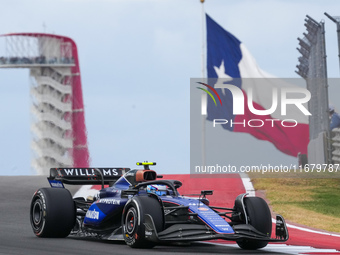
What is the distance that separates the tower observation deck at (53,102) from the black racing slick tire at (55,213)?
69.1 meters

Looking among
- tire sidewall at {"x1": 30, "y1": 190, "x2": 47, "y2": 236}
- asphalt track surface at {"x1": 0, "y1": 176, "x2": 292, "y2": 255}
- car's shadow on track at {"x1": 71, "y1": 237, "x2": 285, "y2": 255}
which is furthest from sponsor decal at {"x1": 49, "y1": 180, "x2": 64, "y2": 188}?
car's shadow on track at {"x1": 71, "y1": 237, "x2": 285, "y2": 255}

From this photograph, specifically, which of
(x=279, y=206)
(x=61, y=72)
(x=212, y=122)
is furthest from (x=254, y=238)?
(x=61, y=72)

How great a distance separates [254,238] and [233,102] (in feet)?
61.4

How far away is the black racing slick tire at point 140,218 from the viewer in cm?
1115

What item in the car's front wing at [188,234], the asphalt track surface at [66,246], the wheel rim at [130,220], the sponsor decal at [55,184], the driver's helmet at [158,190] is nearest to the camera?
the car's front wing at [188,234]

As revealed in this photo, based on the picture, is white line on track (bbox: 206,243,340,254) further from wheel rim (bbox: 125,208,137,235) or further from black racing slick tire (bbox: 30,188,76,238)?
black racing slick tire (bbox: 30,188,76,238)

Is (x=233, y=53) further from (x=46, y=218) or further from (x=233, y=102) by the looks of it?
(x=46, y=218)

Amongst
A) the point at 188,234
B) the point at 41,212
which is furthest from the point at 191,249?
the point at 41,212

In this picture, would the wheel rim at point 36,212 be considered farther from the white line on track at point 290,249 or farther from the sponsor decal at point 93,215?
the white line on track at point 290,249

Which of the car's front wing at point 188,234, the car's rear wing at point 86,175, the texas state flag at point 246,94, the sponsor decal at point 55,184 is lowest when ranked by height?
the car's front wing at point 188,234

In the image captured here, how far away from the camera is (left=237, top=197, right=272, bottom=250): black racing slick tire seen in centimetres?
1184

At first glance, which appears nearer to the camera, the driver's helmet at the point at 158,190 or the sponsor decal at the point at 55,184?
the driver's helmet at the point at 158,190

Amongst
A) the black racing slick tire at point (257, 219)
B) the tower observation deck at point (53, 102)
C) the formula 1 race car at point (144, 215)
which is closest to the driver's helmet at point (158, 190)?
the formula 1 race car at point (144, 215)

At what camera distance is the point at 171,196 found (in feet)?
40.6
